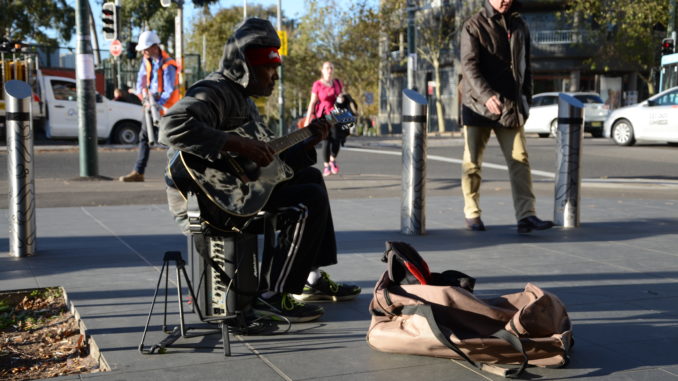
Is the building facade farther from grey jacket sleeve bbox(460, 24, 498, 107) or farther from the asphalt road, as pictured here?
grey jacket sleeve bbox(460, 24, 498, 107)

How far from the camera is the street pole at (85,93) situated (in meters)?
11.3

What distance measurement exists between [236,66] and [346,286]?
1.43m

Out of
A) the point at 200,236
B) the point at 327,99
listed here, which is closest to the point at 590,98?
the point at 327,99

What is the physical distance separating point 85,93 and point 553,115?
19384 mm

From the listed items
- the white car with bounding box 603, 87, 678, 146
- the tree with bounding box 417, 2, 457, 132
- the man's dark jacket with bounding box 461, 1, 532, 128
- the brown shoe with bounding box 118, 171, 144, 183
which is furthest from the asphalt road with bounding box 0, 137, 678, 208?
the tree with bounding box 417, 2, 457, 132

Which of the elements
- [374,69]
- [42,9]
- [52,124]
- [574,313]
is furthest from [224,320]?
[374,69]

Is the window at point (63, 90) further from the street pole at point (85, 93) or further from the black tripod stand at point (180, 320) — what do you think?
the black tripod stand at point (180, 320)

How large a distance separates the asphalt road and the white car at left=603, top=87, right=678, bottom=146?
0.48 m

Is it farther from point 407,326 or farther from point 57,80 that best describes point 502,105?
point 57,80

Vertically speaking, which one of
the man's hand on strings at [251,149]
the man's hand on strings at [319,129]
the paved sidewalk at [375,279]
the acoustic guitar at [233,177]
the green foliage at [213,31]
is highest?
the green foliage at [213,31]

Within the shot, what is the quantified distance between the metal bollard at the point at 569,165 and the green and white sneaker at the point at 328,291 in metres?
3.34

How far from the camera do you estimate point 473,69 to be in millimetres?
6766

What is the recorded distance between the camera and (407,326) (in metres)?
3.44

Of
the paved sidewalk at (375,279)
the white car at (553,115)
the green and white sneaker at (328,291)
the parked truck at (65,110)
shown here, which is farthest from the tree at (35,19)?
the green and white sneaker at (328,291)
